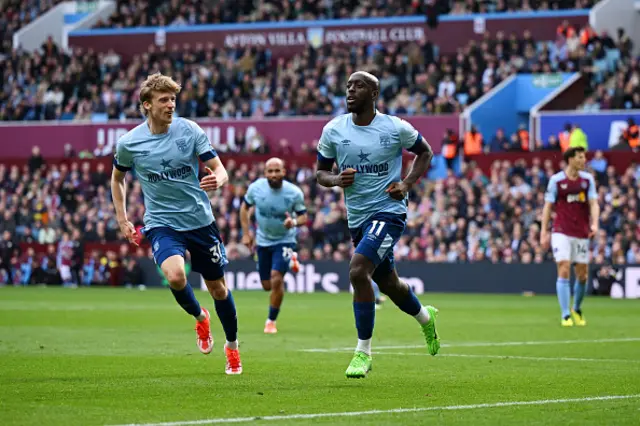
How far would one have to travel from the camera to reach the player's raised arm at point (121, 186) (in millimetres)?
11547

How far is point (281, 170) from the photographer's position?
63.8 ft

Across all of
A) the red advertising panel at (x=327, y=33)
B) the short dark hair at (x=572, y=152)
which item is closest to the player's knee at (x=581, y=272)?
the short dark hair at (x=572, y=152)

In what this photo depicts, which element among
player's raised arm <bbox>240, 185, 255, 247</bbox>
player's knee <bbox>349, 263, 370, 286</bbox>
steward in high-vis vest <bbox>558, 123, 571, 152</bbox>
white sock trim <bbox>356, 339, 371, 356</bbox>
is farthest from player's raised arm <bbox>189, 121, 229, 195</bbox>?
steward in high-vis vest <bbox>558, 123, 571, 152</bbox>

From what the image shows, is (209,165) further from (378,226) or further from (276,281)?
(276,281)

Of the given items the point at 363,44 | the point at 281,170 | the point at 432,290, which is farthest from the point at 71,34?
the point at 281,170

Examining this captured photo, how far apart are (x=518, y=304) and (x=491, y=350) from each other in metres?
13.1

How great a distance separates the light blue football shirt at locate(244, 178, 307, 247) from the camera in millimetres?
19469

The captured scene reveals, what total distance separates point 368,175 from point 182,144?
1.67 m

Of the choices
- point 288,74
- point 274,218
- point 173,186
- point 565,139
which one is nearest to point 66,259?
point 288,74

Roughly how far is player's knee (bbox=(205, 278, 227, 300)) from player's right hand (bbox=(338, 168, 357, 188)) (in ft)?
4.82

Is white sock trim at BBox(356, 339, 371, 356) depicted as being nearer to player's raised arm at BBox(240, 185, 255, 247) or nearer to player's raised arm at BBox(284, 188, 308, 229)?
player's raised arm at BBox(284, 188, 308, 229)

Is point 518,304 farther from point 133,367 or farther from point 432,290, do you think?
point 133,367

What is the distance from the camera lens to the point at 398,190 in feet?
36.9

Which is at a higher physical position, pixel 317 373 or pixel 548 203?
pixel 548 203
